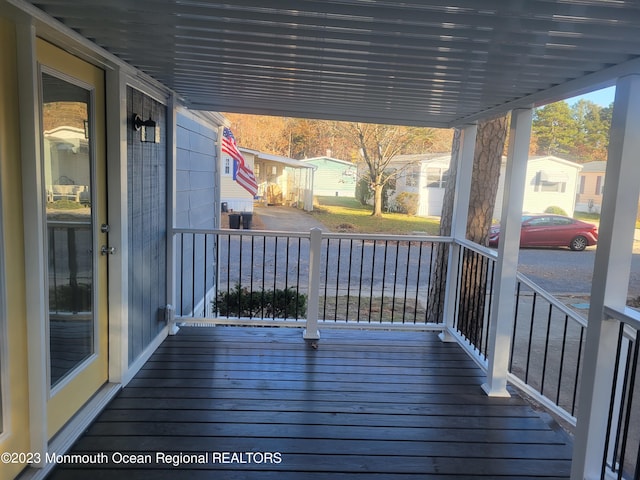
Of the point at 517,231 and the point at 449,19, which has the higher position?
the point at 449,19

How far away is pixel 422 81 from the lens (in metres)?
2.67

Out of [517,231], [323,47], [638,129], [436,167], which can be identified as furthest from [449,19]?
[436,167]

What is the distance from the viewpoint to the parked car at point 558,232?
45.8 feet

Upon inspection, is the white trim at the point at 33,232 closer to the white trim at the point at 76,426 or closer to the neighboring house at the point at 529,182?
the white trim at the point at 76,426

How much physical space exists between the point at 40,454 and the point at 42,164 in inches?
51.6

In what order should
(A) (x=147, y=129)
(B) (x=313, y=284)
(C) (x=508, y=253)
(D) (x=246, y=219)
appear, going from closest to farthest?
(C) (x=508, y=253)
(A) (x=147, y=129)
(B) (x=313, y=284)
(D) (x=246, y=219)

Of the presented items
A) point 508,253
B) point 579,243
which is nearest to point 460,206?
point 508,253

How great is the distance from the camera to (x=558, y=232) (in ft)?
45.8

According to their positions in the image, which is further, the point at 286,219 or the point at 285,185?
the point at 285,185

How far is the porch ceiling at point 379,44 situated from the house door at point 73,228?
29cm

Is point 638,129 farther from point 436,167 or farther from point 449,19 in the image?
point 436,167

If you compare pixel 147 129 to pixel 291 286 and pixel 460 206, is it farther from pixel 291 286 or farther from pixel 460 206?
pixel 291 286

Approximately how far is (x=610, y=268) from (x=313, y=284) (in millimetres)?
2456

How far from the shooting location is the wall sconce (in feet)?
9.79
